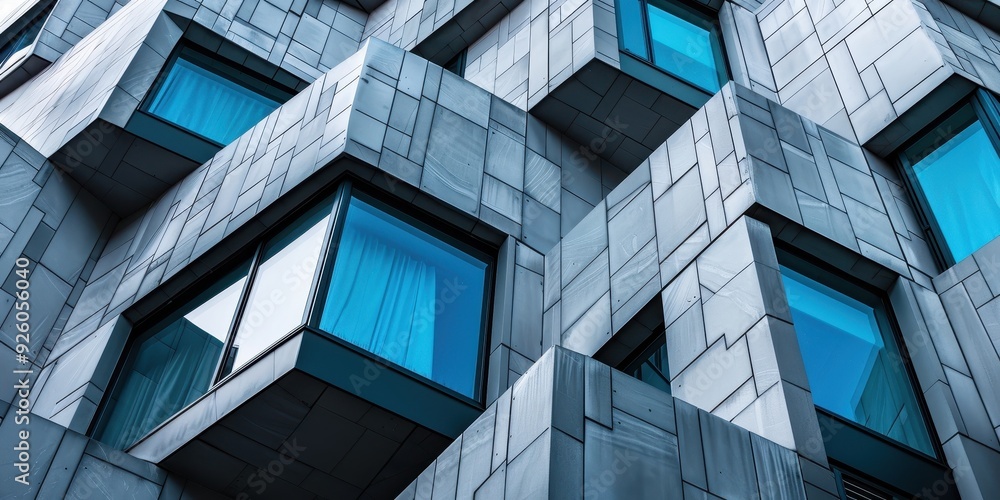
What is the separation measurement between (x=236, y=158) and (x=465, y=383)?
573cm

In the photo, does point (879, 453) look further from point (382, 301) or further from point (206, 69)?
point (206, 69)

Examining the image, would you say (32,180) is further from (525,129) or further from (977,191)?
(977,191)

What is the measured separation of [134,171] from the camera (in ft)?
54.3

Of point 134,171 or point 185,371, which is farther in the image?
point 134,171

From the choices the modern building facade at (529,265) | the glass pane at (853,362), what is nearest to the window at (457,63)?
the modern building facade at (529,265)

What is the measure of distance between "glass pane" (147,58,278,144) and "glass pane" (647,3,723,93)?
7.11 metres

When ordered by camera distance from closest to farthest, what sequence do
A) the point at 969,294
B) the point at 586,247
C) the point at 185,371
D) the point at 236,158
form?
the point at 969,294 → the point at 185,371 → the point at 586,247 → the point at 236,158

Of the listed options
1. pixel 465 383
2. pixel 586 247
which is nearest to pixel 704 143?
pixel 586 247

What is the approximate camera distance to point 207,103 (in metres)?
18.0

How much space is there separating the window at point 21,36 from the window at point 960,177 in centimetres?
2010

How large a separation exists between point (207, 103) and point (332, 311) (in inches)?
298

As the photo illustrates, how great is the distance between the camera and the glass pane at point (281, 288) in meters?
11.9

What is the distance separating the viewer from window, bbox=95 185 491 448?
39.4 ft

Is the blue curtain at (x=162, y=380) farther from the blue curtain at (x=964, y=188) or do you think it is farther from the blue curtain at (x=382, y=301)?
the blue curtain at (x=964, y=188)
